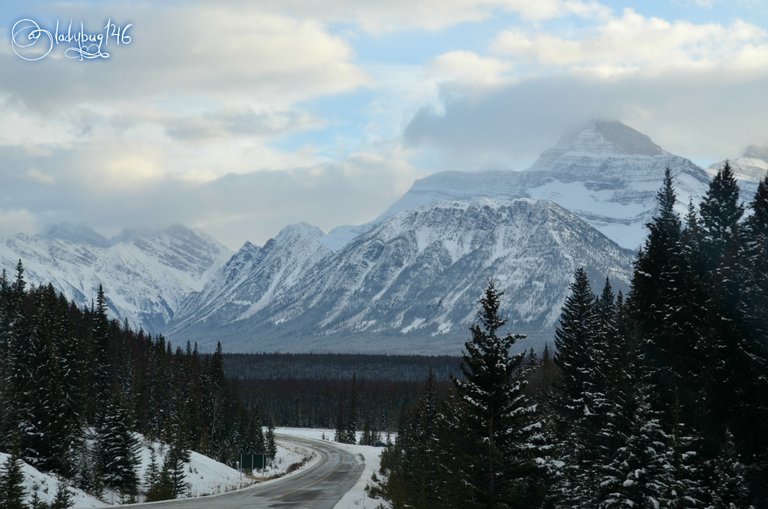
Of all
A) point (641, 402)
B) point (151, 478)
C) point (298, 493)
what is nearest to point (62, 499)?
point (151, 478)

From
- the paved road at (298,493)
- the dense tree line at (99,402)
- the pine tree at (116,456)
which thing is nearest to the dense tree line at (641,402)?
the paved road at (298,493)

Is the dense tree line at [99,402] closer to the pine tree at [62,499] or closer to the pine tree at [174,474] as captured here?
the pine tree at [174,474]

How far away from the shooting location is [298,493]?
59281mm

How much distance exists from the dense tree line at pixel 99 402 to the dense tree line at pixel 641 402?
679 inches

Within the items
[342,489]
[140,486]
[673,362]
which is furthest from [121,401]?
[673,362]

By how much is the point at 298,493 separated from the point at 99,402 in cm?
3047

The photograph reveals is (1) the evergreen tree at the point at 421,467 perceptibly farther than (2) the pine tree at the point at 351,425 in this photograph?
No

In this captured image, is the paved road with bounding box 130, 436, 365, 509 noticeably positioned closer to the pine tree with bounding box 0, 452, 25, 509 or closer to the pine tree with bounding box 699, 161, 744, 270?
the pine tree with bounding box 0, 452, 25, 509

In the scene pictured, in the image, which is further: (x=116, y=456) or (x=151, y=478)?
(x=151, y=478)

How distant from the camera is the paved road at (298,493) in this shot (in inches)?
1852

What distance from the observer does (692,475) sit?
1559 inches

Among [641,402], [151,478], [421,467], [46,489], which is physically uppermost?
[641,402]

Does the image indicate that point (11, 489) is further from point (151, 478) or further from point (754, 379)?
point (754, 379)

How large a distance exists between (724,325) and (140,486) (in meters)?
36.2
